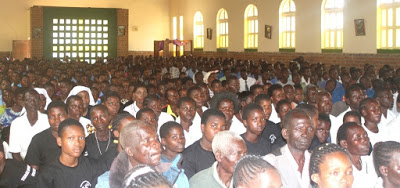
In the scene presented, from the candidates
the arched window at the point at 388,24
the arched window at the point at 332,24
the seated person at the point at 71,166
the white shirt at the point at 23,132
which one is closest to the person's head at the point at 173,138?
the seated person at the point at 71,166

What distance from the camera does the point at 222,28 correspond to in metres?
23.9

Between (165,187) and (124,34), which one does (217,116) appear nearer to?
(165,187)

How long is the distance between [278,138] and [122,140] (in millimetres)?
2815

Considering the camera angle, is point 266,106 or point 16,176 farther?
point 266,106

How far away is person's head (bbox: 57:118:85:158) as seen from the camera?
15.0 feet

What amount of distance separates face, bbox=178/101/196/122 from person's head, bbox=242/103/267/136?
1.04 m

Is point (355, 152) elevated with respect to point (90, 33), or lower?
lower

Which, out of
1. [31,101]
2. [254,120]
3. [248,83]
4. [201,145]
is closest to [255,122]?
[254,120]

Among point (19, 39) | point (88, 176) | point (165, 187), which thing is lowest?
point (88, 176)

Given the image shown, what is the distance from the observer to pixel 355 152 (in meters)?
4.87

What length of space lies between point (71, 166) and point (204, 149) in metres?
1.22

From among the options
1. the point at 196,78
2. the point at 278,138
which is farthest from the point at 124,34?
the point at 278,138

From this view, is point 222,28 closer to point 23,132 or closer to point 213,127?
point 23,132

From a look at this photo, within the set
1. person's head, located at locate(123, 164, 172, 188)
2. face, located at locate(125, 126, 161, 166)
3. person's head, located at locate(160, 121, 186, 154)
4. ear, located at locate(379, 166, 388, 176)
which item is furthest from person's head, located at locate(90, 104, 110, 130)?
person's head, located at locate(123, 164, 172, 188)
